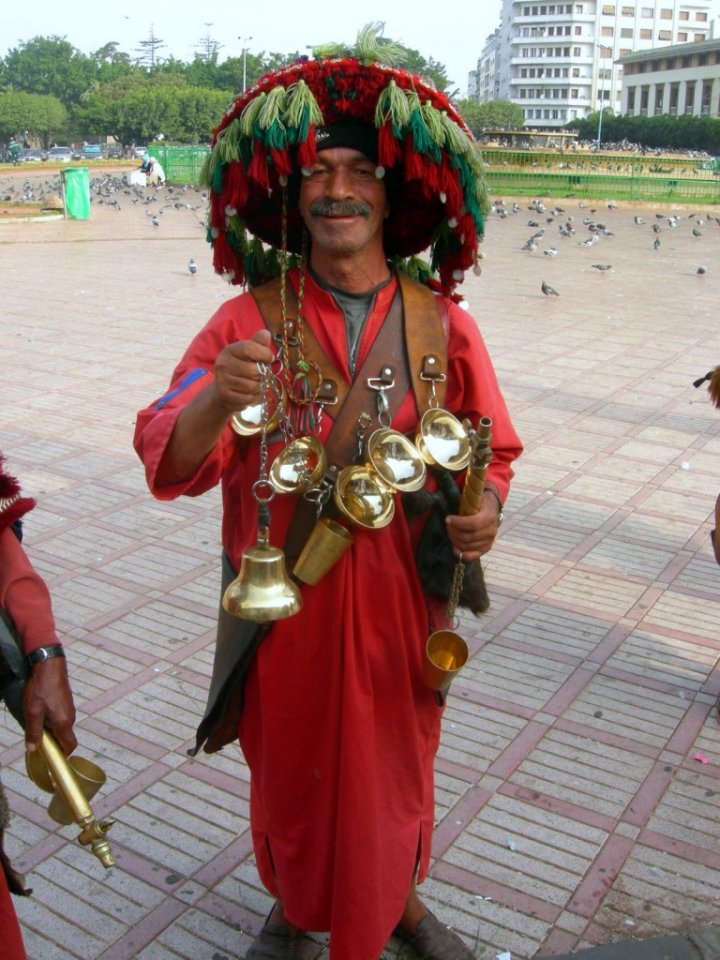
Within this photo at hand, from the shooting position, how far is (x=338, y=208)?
257 centimetres

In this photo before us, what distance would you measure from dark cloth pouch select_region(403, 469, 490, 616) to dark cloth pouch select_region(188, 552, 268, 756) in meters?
0.43

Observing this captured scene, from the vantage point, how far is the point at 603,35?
5187 inches

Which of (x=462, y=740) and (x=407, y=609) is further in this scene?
(x=462, y=740)

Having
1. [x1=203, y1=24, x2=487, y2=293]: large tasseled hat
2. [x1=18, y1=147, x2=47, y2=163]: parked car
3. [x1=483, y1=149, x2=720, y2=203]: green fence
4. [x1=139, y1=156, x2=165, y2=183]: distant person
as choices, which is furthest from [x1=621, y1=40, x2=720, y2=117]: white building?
[x1=203, y1=24, x2=487, y2=293]: large tasseled hat

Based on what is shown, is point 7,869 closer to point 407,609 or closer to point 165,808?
point 407,609

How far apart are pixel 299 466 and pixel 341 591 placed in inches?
12.6

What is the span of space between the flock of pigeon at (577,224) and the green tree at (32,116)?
69.5 meters

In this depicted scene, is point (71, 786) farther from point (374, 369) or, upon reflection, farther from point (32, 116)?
point (32, 116)

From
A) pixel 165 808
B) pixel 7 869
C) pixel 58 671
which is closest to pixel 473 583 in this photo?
pixel 58 671

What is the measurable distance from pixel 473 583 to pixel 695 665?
7.37ft

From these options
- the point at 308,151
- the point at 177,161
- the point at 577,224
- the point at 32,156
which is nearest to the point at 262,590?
the point at 308,151

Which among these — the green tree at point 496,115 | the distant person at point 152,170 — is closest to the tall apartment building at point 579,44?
the green tree at point 496,115

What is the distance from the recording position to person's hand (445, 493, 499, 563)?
2504 millimetres

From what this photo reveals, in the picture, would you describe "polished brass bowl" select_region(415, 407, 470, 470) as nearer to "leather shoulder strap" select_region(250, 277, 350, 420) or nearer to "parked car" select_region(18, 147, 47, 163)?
"leather shoulder strap" select_region(250, 277, 350, 420)
